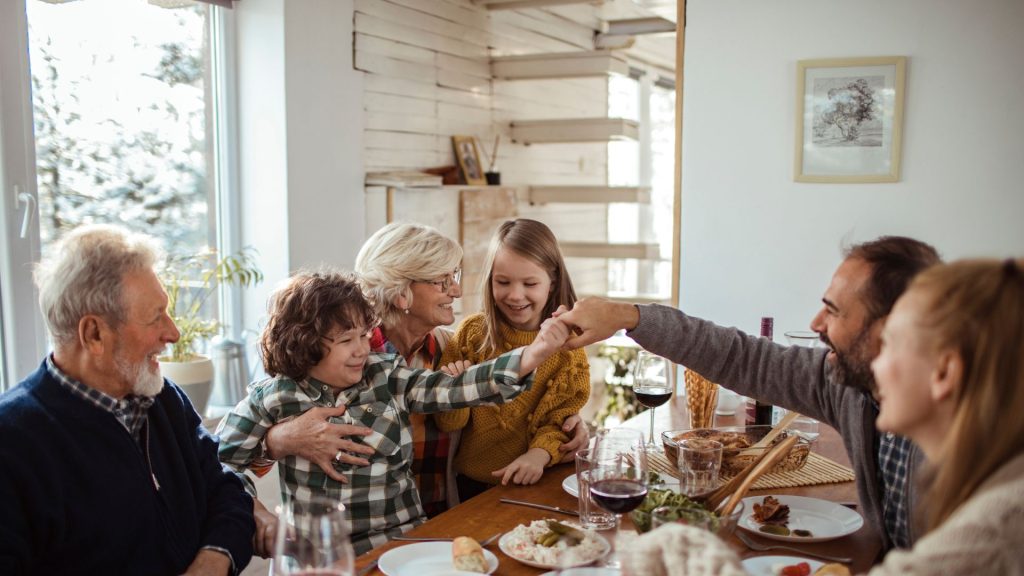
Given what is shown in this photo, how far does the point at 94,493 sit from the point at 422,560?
1.93 ft

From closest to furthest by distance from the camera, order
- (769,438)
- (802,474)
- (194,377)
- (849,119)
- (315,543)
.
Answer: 1. (315,543)
2. (769,438)
3. (802,474)
4. (194,377)
5. (849,119)

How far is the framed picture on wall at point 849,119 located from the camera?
11.8 feet

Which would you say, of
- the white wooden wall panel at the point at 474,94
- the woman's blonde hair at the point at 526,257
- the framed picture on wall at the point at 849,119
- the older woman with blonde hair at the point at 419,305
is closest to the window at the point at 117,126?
the white wooden wall panel at the point at 474,94

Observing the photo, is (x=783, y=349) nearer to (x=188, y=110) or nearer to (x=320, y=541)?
(x=320, y=541)

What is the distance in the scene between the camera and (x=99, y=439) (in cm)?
164

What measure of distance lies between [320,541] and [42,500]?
2.29ft

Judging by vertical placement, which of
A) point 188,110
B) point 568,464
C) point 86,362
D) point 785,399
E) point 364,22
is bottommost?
point 568,464

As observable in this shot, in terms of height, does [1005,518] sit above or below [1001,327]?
below

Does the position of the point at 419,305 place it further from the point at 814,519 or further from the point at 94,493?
the point at 814,519

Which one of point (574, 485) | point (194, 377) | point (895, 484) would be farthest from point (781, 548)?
point (194, 377)

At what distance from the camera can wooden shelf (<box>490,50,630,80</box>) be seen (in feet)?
15.4

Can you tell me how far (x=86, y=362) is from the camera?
1658 mm

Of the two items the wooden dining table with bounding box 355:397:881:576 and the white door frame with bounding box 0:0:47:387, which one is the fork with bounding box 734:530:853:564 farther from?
the white door frame with bounding box 0:0:47:387

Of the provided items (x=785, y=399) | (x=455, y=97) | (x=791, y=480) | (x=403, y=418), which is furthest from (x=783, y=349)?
(x=455, y=97)
